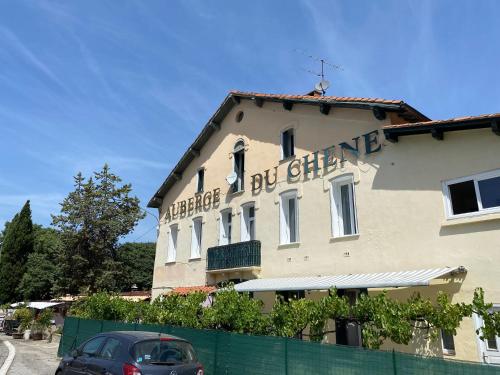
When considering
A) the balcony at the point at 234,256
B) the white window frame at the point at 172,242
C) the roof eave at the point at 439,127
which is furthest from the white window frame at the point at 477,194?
the white window frame at the point at 172,242

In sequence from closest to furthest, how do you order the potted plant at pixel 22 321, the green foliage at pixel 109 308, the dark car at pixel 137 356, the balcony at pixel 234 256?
the dark car at pixel 137 356 < the green foliage at pixel 109 308 < the balcony at pixel 234 256 < the potted plant at pixel 22 321

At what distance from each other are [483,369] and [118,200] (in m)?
34.6

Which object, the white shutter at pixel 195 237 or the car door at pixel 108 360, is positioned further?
the white shutter at pixel 195 237

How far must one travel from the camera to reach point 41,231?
61594 millimetres

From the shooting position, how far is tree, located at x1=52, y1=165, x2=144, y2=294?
3494 cm

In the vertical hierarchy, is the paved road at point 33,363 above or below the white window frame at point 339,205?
below

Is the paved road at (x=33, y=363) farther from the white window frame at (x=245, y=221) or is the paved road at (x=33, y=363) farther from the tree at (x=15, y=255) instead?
the tree at (x=15, y=255)

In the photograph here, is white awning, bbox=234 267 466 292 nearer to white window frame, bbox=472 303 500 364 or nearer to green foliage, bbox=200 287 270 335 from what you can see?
white window frame, bbox=472 303 500 364

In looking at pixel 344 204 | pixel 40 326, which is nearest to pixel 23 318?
pixel 40 326

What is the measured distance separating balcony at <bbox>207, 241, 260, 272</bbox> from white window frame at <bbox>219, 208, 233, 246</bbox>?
1.99 ft

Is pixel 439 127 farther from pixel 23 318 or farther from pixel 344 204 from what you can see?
pixel 23 318

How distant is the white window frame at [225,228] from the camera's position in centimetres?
1972

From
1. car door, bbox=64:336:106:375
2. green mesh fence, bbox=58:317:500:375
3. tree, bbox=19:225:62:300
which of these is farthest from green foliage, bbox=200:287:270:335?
tree, bbox=19:225:62:300

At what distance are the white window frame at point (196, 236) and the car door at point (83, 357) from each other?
11676mm
